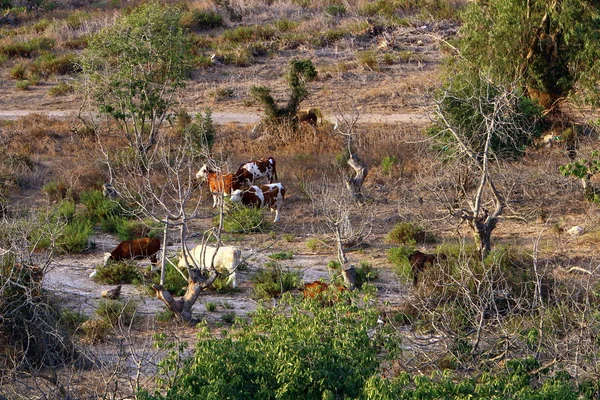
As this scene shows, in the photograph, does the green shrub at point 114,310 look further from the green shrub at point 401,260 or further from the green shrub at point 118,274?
the green shrub at point 401,260

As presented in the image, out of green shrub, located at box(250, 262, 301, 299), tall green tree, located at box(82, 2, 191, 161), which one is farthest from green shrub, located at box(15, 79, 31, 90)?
green shrub, located at box(250, 262, 301, 299)

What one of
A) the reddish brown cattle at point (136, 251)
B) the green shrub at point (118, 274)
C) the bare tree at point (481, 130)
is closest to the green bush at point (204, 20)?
the bare tree at point (481, 130)

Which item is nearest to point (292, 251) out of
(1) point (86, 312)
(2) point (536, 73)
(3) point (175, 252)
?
(3) point (175, 252)

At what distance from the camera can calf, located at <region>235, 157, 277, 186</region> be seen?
55.7 feet

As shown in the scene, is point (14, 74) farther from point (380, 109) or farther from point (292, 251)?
point (292, 251)

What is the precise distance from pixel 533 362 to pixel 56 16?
1315 inches

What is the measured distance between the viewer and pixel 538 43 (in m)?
17.3

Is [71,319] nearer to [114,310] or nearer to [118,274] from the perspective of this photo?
[114,310]

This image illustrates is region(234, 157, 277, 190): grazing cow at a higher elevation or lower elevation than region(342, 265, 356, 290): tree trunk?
lower

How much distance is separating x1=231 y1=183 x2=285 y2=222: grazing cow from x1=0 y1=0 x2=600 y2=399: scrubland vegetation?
250 mm

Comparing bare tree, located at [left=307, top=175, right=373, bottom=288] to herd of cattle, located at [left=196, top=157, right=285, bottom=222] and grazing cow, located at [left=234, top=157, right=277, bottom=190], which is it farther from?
→ grazing cow, located at [left=234, top=157, right=277, bottom=190]

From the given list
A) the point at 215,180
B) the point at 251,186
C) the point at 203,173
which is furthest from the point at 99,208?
the point at 251,186

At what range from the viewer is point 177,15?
19547 millimetres

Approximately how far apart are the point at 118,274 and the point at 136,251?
0.66 metres
